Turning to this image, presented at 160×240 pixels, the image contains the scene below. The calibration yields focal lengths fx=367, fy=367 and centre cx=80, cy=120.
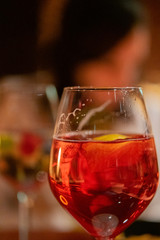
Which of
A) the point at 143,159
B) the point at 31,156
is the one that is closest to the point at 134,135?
the point at 143,159

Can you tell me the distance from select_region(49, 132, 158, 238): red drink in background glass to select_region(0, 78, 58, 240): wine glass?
0.33 m

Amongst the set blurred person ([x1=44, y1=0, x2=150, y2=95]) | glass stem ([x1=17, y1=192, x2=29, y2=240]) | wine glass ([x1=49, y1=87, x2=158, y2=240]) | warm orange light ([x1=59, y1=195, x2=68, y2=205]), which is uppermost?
blurred person ([x1=44, y1=0, x2=150, y2=95])

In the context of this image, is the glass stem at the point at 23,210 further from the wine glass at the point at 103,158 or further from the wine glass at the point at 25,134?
the wine glass at the point at 103,158

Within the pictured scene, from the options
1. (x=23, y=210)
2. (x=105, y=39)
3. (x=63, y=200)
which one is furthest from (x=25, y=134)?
(x=105, y=39)

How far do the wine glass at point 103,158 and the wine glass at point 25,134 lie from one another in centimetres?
31

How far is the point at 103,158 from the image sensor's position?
→ 1.52 ft

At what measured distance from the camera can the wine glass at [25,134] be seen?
0.83m

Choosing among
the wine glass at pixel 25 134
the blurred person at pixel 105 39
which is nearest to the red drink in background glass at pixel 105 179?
the wine glass at pixel 25 134

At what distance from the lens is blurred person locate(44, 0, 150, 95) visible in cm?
181

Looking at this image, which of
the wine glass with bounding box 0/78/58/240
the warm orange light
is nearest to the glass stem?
the wine glass with bounding box 0/78/58/240

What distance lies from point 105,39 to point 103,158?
146 centimetres

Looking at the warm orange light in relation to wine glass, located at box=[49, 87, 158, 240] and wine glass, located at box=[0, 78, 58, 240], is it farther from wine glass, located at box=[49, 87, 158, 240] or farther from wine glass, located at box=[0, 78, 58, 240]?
wine glass, located at box=[0, 78, 58, 240]

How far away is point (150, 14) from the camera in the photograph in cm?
286

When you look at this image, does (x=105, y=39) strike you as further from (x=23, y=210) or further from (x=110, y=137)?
(x=110, y=137)
